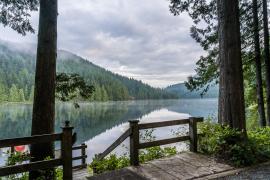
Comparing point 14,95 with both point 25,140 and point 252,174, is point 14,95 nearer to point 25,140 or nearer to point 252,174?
point 25,140

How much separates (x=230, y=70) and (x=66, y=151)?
14.9 ft

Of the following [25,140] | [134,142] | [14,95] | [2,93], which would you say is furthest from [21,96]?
[25,140]

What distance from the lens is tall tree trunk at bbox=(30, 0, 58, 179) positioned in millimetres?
6105

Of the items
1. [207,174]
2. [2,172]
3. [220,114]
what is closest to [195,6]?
[220,114]

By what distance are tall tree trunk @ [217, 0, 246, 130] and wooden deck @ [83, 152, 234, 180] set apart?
1299mm

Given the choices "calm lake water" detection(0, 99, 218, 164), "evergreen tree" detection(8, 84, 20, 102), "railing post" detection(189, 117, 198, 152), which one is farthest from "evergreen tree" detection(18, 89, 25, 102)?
"railing post" detection(189, 117, 198, 152)

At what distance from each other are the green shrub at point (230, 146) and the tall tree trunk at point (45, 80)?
399 cm

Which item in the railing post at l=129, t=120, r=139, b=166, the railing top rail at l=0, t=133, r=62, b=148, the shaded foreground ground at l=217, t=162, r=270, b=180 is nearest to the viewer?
the railing top rail at l=0, t=133, r=62, b=148

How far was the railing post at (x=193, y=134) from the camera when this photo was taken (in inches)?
269

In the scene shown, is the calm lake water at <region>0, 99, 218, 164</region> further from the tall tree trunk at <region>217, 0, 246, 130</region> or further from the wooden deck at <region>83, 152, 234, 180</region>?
the wooden deck at <region>83, 152, 234, 180</region>

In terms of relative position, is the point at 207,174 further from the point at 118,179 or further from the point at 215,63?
the point at 215,63

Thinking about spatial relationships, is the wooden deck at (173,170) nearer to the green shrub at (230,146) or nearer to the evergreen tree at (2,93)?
the green shrub at (230,146)

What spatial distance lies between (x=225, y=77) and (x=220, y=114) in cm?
100

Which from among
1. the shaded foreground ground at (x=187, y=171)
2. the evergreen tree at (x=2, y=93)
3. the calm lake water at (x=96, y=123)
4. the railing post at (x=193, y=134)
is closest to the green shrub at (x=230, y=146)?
the railing post at (x=193, y=134)
